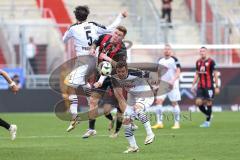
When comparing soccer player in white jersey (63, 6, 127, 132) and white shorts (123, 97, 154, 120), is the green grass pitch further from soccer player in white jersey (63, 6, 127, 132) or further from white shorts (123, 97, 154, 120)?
soccer player in white jersey (63, 6, 127, 132)

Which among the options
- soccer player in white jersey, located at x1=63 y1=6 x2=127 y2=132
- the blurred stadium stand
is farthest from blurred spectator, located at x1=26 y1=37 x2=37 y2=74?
soccer player in white jersey, located at x1=63 y1=6 x2=127 y2=132

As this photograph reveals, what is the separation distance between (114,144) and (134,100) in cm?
123

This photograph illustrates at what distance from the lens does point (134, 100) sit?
16312 millimetres

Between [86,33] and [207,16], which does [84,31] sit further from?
[207,16]

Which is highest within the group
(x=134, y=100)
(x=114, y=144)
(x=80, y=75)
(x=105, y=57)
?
(x=105, y=57)

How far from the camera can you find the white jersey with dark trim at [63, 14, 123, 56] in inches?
763

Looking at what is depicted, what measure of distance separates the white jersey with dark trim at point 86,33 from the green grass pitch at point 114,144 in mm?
2125

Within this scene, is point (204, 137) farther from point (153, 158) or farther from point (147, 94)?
point (153, 158)

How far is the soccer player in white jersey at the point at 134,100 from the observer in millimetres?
15203

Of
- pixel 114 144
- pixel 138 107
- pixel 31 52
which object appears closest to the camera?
pixel 138 107

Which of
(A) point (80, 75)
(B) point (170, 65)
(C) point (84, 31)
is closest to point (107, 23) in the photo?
(B) point (170, 65)

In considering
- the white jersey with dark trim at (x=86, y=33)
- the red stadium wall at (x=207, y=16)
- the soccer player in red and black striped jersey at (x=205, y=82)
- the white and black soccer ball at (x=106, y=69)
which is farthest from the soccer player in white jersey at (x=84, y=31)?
the red stadium wall at (x=207, y=16)

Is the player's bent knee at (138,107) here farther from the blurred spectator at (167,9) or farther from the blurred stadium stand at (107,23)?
the blurred spectator at (167,9)

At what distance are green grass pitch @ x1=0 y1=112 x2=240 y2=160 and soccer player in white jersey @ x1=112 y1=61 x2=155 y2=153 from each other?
1.12 feet
